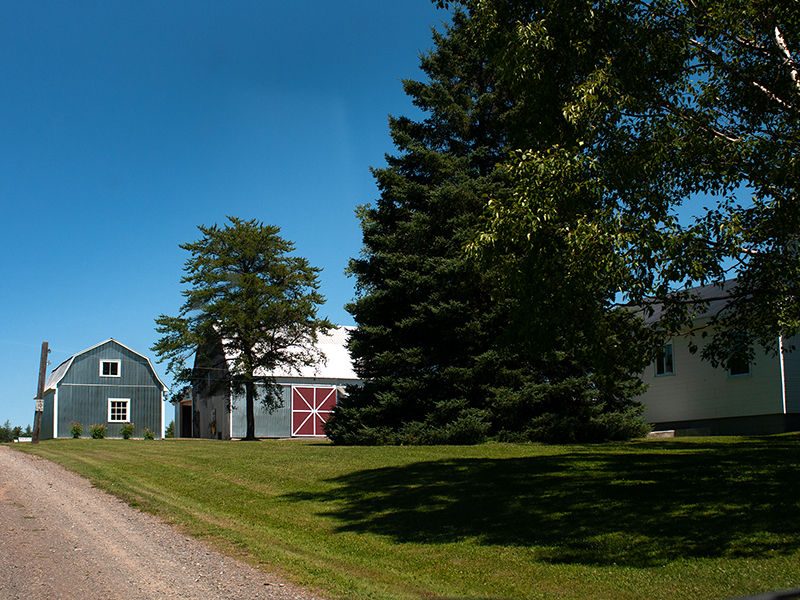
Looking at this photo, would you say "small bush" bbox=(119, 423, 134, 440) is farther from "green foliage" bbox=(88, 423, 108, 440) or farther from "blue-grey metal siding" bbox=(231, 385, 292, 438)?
"blue-grey metal siding" bbox=(231, 385, 292, 438)

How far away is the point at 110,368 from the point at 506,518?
32.2 m

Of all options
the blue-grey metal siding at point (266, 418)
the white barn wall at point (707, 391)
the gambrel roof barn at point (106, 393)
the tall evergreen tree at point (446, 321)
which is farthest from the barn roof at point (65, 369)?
the white barn wall at point (707, 391)

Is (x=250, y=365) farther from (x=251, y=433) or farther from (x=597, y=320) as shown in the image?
(x=597, y=320)

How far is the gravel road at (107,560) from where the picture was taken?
5672mm

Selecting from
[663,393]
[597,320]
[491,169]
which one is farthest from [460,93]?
[597,320]

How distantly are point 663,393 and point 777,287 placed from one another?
1536 centimetres

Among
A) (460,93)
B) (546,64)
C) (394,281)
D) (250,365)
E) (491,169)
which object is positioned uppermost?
(460,93)

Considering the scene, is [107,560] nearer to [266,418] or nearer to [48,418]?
[266,418]

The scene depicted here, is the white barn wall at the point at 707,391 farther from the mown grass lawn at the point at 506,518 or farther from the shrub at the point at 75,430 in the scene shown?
the shrub at the point at 75,430

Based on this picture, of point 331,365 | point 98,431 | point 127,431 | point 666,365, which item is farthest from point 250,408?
point 666,365

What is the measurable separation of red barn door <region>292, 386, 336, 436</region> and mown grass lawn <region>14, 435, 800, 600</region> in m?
21.0

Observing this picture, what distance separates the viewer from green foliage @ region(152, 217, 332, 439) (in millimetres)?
30516

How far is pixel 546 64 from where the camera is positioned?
33.3ft

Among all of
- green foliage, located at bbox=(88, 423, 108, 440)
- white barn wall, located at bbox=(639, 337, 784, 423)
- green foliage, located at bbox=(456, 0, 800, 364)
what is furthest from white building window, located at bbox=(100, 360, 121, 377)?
green foliage, located at bbox=(456, 0, 800, 364)
